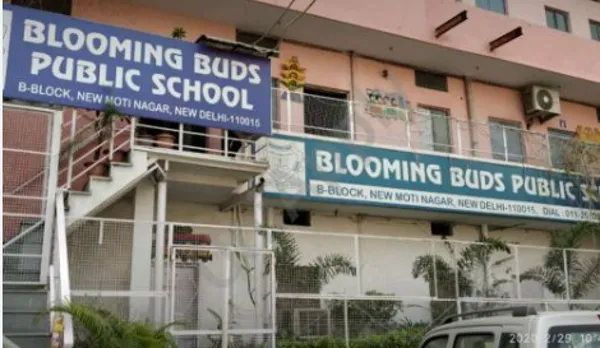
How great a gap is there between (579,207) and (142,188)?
408 inches

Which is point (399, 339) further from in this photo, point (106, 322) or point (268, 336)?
point (106, 322)

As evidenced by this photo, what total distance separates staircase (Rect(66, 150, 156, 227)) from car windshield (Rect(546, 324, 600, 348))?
6.47 m

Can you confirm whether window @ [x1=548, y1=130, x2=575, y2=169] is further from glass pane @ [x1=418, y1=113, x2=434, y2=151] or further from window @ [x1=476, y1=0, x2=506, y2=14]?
window @ [x1=476, y1=0, x2=506, y2=14]

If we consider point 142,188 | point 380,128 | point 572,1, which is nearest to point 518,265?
point 380,128

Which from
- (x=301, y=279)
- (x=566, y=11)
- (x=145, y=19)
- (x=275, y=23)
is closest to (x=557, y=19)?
(x=566, y=11)

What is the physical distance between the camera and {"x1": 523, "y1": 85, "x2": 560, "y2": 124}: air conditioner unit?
1705 centimetres

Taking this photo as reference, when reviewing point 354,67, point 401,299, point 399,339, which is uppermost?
point 354,67

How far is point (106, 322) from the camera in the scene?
6.51 m

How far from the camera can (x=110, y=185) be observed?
934 cm

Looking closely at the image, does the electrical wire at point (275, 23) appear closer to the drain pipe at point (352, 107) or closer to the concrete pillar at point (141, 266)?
the drain pipe at point (352, 107)

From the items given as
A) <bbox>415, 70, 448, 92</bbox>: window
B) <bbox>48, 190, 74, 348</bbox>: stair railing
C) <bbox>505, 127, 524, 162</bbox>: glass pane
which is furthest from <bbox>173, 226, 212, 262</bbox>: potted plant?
<bbox>505, 127, 524, 162</bbox>: glass pane

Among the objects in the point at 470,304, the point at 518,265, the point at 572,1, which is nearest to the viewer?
the point at 470,304

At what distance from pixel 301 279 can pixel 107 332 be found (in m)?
3.87
